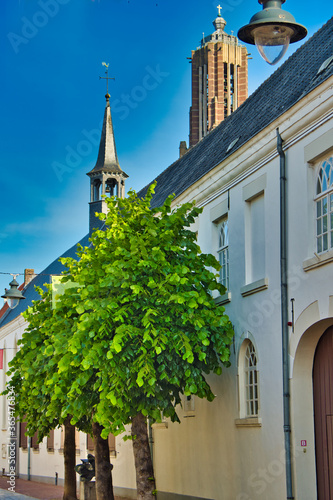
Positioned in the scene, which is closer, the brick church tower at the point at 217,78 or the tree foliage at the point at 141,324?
the tree foliage at the point at 141,324

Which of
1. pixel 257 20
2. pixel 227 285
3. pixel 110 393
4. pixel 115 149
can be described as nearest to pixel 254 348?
pixel 227 285

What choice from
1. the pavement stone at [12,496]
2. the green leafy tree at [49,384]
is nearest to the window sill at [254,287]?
the green leafy tree at [49,384]

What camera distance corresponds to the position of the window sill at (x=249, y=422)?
16317 mm

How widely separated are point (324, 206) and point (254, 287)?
297 centimetres

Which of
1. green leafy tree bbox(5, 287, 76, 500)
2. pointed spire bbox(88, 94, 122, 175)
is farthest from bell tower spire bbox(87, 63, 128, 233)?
green leafy tree bbox(5, 287, 76, 500)

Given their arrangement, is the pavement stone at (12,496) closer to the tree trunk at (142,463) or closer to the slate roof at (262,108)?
the slate roof at (262,108)

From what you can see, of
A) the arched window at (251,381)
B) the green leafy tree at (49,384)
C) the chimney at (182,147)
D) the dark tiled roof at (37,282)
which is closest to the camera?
the green leafy tree at (49,384)

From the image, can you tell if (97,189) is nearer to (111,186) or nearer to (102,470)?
(111,186)

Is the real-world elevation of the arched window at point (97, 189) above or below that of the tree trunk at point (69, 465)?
above

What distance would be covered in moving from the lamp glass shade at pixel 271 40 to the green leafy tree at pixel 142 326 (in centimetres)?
800

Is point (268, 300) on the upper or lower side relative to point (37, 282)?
lower

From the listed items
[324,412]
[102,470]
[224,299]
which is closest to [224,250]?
[224,299]

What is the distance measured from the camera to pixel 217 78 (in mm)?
85812

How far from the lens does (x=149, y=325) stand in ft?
51.5
